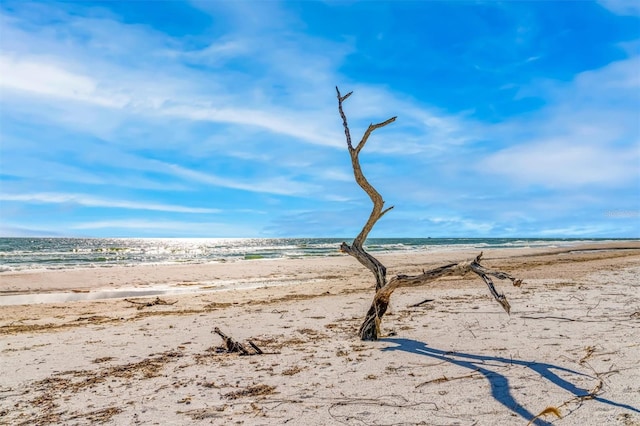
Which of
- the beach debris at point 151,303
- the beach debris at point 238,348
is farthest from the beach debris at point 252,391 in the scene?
the beach debris at point 151,303

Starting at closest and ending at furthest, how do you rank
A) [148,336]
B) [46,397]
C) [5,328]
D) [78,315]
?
1. [46,397]
2. [148,336]
3. [5,328]
4. [78,315]

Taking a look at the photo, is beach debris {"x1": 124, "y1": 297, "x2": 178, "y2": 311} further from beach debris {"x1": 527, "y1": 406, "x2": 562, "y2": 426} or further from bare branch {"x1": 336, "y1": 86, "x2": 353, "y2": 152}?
beach debris {"x1": 527, "y1": 406, "x2": 562, "y2": 426}

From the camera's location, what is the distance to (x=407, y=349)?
6254mm

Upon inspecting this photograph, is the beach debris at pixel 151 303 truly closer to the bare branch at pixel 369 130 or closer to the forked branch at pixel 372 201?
the forked branch at pixel 372 201

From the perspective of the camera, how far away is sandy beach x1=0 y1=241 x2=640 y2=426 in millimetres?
4230

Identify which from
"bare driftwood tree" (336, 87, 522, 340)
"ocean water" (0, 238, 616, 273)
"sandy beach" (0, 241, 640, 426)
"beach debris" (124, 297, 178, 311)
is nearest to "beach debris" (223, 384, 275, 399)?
"sandy beach" (0, 241, 640, 426)

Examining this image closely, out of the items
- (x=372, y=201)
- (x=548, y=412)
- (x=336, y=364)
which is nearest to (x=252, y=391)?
(x=336, y=364)

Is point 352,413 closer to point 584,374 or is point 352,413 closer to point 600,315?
point 584,374

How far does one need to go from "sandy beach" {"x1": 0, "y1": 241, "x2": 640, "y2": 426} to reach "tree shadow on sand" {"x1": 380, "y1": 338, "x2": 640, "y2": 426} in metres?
0.02

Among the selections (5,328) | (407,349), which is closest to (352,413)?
(407,349)

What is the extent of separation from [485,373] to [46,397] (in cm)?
507

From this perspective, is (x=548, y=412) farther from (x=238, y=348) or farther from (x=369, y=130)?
A: (x=369, y=130)

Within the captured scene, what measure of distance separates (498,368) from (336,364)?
201cm

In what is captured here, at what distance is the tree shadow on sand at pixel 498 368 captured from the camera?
421 cm
